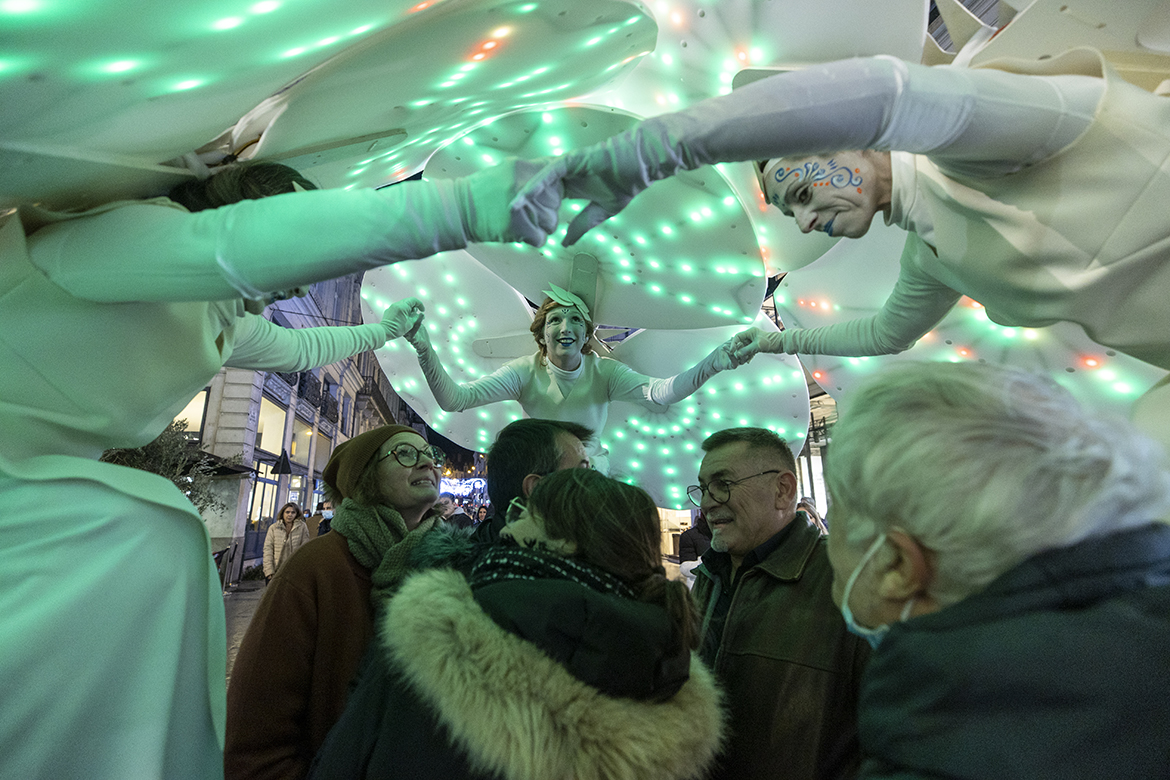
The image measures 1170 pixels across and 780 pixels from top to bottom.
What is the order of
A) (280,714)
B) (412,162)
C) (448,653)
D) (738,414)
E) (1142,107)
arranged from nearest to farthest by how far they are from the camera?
(448,653) → (1142,107) → (280,714) → (412,162) → (738,414)

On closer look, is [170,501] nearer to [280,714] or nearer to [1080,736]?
[280,714]

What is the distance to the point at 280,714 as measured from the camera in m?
1.62

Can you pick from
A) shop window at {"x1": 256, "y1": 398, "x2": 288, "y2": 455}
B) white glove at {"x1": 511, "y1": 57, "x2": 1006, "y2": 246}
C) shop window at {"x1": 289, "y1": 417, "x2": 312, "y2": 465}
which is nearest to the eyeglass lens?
white glove at {"x1": 511, "y1": 57, "x2": 1006, "y2": 246}

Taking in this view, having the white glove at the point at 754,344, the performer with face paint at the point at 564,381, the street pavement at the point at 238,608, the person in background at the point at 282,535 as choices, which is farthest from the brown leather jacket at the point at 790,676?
the person in background at the point at 282,535

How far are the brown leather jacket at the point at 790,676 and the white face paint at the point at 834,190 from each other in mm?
884

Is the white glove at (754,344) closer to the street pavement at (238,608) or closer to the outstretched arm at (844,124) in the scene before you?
the outstretched arm at (844,124)

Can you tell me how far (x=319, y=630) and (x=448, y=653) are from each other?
904 millimetres

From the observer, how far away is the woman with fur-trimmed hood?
0.96 meters

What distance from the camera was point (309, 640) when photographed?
1.72 meters

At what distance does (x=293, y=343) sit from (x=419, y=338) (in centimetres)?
89

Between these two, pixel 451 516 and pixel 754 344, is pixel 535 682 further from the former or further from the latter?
pixel 451 516

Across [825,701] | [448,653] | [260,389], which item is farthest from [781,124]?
[260,389]

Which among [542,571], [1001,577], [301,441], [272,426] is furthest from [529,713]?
[301,441]

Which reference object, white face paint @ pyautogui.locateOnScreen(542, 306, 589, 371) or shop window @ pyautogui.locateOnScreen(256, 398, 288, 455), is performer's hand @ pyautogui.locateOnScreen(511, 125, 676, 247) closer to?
white face paint @ pyautogui.locateOnScreen(542, 306, 589, 371)
